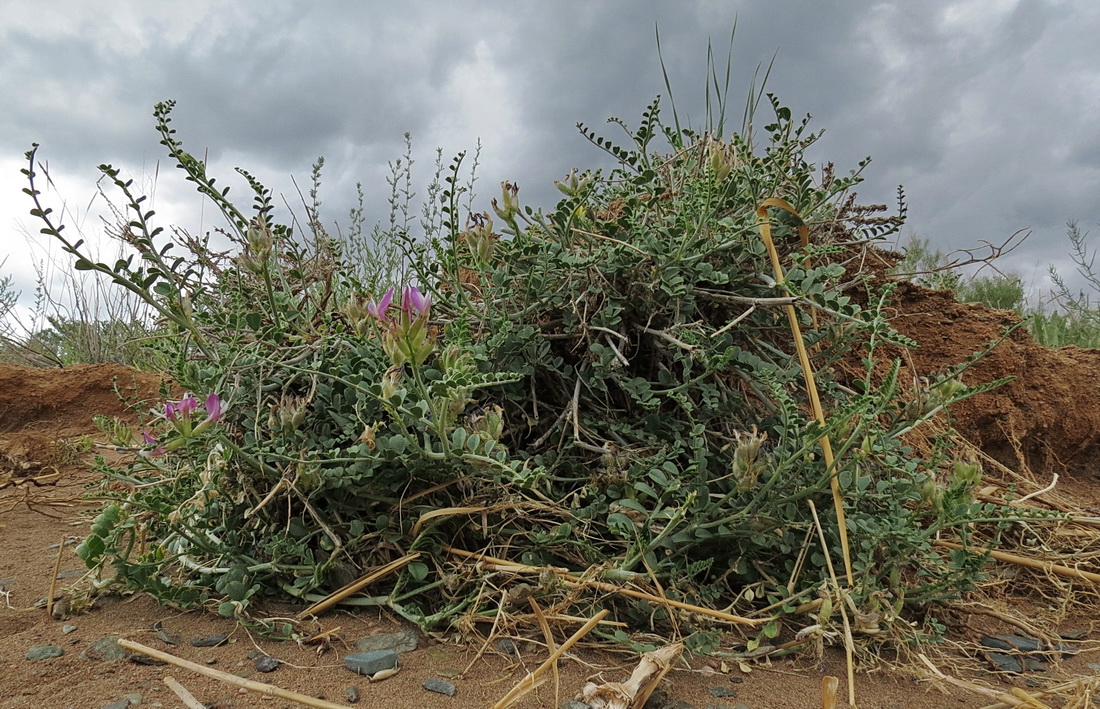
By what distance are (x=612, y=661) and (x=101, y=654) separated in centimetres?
98

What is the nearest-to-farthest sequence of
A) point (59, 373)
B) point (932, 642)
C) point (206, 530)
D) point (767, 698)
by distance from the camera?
1. point (767, 698)
2. point (932, 642)
3. point (206, 530)
4. point (59, 373)

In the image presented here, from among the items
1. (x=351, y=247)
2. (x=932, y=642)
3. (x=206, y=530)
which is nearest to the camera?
(x=932, y=642)

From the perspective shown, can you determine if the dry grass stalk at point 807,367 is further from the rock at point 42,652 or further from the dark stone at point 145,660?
the rock at point 42,652

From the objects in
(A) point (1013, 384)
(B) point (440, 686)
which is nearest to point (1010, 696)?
(B) point (440, 686)

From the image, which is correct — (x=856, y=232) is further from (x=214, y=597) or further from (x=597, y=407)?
(x=214, y=597)

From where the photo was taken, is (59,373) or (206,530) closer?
(206,530)

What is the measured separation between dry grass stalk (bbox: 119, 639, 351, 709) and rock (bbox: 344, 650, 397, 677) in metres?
0.11

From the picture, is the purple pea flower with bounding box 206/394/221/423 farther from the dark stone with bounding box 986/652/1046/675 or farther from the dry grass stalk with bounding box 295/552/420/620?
the dark stone with bounding box 986/652/1046/675

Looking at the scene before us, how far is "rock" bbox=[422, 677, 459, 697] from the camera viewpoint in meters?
1.27

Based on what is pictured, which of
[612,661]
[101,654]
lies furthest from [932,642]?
[101,654]

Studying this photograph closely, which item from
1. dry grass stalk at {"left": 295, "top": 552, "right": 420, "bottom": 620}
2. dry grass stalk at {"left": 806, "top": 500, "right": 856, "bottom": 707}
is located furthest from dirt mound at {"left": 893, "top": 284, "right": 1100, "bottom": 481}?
dry grass stalk at {"left": 295, "top": 552, "right": 420, "bottom": 620}

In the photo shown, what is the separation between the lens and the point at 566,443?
5.83 feet

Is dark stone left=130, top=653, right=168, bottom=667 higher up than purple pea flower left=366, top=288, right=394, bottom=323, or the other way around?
purple pea flower left=366, top=288, right=394, bottom=323

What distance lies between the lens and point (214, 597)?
165 cm
